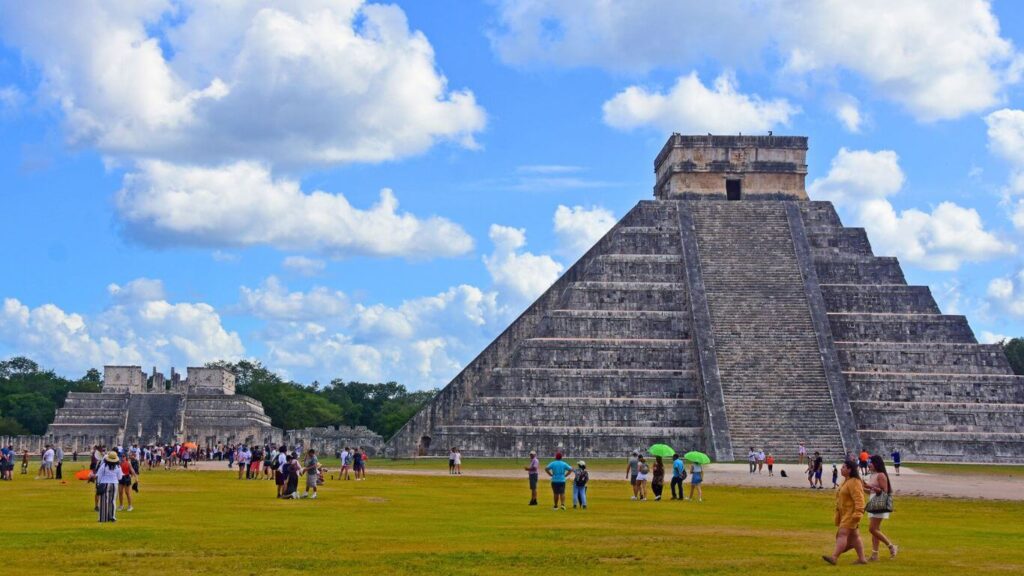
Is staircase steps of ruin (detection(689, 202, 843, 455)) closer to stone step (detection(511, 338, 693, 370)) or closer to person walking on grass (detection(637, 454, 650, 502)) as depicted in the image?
stone step (detection(511, 338, 693, 370))

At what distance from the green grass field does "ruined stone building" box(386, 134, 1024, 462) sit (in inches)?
508

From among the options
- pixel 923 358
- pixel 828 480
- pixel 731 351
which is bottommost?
pixel 828 480

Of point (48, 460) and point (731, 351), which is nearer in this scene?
point (48, 460)

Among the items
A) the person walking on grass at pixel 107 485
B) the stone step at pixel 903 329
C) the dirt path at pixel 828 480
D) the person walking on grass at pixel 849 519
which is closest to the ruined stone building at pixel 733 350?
the stone step at pixel 903 329

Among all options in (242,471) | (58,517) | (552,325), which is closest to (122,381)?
(552,325)

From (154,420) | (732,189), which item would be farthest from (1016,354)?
(154,420)

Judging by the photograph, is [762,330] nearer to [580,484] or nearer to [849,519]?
[580,484]

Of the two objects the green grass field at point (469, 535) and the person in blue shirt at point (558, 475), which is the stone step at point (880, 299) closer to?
the green grass field at point (469, 535)

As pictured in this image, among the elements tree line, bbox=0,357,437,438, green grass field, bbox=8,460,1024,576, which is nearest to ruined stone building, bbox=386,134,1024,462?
green grass field, bbox=8,460,1024,576

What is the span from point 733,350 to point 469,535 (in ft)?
77.5

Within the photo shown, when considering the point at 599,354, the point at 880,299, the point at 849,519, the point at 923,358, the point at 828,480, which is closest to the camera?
the point at 849,519

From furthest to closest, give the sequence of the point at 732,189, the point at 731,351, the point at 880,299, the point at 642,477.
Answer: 1. the point at 732,189
2. the point at 880,299
3. the point at 731,351
4. the point at 642,477

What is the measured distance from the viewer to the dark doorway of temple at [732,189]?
143ft

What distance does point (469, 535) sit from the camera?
14195mm
